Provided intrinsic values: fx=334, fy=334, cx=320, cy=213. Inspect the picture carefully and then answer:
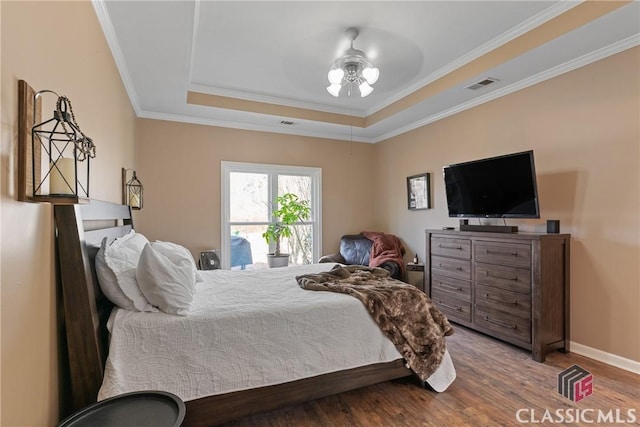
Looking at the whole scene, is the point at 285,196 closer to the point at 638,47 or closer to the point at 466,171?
the point at 466,171

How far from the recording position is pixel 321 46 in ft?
10.4

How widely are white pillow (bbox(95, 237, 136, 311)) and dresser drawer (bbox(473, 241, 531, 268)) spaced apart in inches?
120

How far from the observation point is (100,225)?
2.49 m

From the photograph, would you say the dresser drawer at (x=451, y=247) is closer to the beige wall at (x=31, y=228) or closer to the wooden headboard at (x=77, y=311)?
the wooden headboard at (x=77, y=311)

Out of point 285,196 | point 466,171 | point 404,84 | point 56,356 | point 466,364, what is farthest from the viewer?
point 285,196

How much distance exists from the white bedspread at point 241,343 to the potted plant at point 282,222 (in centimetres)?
245

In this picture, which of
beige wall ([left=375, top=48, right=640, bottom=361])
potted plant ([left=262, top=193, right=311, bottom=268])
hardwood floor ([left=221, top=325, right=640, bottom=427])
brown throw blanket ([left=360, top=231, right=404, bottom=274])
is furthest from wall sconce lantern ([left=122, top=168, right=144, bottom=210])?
beige wall ([left=375, top=48, right=640, bottom=361])

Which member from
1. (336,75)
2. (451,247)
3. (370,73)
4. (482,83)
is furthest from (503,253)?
(336,75)

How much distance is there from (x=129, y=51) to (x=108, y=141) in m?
0.78

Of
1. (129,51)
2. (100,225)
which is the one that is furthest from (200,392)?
(129,51)

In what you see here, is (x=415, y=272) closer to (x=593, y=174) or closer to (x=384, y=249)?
(x=384, y=249)

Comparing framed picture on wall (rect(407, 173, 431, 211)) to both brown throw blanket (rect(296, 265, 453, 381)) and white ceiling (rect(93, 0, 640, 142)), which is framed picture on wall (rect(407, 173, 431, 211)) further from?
brown throw blanket (rect(296, 265, 453, 381))

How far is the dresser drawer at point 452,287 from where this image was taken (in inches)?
140

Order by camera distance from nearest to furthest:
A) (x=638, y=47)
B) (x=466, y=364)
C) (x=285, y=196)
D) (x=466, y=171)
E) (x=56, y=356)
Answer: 1. (x=56, y=356)
2. (x=638, y=47)
3. (x=466, y=364)
4. (x=466, y=171)
5. (x=285, y=196)
